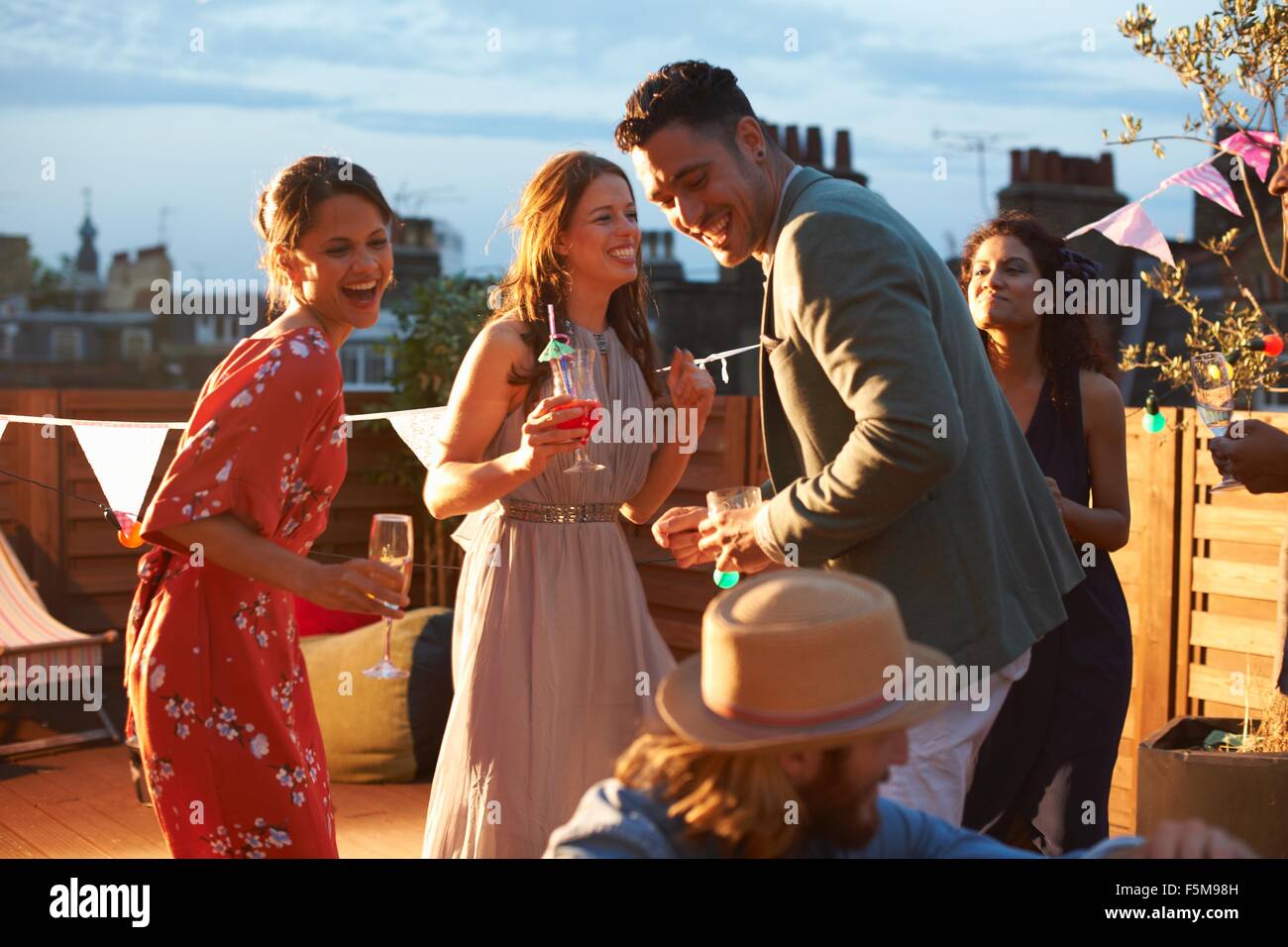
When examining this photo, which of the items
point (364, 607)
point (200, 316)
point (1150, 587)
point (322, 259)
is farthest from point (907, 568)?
point (200, 316)

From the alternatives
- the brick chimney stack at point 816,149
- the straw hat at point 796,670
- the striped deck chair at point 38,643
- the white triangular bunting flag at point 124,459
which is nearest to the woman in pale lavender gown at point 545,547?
the straw hat at point 796,670

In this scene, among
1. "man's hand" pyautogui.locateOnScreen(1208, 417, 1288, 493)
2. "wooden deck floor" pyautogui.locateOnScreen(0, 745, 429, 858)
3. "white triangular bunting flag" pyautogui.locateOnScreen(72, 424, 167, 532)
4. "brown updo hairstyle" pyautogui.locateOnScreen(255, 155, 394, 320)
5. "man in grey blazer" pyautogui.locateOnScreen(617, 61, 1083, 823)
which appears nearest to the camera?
"man in grey blazer" pyautogui.locateOnScreen(617, 61, 1083, 823)

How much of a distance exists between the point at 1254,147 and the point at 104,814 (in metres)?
4.47

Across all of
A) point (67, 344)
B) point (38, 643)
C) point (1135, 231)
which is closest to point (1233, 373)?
point (1135, 231)

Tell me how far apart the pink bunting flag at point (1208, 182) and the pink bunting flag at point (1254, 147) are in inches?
4.4

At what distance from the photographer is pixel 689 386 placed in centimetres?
309

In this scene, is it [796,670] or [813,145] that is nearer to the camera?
[796,670]

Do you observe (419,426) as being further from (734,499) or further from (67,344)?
(67,344)

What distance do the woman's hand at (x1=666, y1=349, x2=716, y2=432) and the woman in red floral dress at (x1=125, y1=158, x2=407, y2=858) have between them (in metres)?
0.89

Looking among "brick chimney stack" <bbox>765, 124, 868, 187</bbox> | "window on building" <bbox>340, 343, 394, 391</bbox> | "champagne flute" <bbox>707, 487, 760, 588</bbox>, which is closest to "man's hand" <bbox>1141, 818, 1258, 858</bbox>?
"champagne flute" <bbox>707, 487, 760, 588</bbox>

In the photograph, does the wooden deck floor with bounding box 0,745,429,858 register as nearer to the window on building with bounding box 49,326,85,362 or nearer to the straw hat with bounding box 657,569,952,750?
the straw hat with bounding box 657,569,952,750

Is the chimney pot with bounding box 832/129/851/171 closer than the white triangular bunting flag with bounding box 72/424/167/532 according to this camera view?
No

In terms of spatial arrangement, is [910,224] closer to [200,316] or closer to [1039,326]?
[1039,326]

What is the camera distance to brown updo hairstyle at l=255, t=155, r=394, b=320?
257 cm
